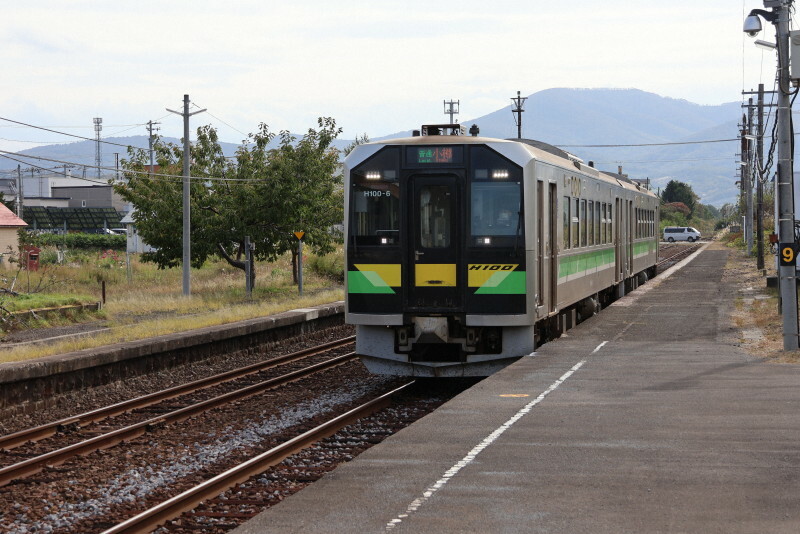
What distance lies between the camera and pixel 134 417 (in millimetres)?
12555

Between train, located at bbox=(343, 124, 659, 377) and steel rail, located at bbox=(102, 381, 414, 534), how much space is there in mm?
1438

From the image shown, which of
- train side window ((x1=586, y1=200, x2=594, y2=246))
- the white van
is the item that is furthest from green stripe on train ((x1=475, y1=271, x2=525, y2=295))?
the white van

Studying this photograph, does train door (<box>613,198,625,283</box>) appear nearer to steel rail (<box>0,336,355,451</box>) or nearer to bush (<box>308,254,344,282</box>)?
steel rail (<box>0,336,355,451</box>)

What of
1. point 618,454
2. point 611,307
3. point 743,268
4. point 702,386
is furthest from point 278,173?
point 618,454

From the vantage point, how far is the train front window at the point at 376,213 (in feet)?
42.7

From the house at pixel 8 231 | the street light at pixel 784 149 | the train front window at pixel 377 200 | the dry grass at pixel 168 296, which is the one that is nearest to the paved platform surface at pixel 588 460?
the street light at pixel 784 149

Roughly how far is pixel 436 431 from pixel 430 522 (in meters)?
2.94

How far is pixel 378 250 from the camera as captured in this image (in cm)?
1302

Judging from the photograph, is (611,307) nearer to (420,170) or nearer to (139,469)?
(420,170)

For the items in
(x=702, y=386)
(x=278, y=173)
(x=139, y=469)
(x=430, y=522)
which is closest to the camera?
(x=430, y=522)

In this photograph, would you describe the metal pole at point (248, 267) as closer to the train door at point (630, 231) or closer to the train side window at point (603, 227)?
the train door at point (630, 231)

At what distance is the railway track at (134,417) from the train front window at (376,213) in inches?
107

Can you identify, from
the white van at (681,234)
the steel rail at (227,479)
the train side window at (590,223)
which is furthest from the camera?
the white van at (681,234)

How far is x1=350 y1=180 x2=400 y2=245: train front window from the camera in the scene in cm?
1300
